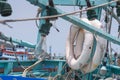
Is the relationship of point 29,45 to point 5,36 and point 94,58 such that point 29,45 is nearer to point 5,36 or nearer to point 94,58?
point 5,36

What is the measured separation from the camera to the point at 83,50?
6.16 meters

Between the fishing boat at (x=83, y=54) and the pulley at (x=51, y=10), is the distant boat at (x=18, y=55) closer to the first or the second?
the fishing boat at (x=83, y=54)

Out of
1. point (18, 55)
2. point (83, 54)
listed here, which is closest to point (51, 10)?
point (83, 54)

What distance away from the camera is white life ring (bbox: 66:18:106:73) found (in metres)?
6.07

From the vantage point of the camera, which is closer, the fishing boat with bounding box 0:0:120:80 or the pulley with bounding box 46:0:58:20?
the pulley with bounding box 46:0:58:20

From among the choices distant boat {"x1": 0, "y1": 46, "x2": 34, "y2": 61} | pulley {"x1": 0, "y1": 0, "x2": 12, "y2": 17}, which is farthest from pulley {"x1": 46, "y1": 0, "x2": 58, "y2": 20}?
distant boat {"x1": 0, "y1": 46, "x2": 34, "y2": 61}

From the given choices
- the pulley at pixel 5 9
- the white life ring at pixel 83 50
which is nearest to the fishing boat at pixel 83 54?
the white life ring at pixel 83 50

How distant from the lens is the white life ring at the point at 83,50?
6069 mm

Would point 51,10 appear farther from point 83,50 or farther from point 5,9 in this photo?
point 83,50

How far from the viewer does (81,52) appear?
21.0 ft

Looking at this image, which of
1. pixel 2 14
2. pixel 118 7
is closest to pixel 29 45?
pixel 118 7

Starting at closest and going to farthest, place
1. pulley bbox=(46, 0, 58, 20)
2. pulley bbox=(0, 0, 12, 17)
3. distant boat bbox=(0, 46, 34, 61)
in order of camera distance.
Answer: pulley bbox=(0, 0, 12, 17), pulley bbox=(46, 0, 58, 20), distant boat bbox=(0, 46, 34, 61)

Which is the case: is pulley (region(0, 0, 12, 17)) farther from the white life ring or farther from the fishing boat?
the white life ring

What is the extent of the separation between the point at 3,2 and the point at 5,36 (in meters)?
3.71
